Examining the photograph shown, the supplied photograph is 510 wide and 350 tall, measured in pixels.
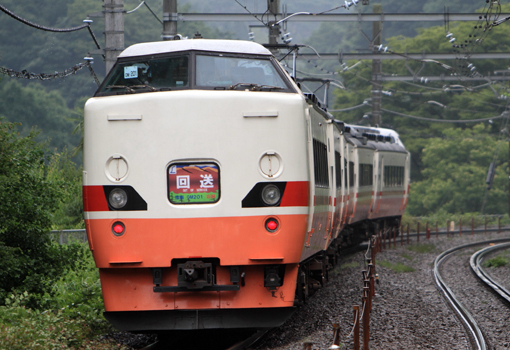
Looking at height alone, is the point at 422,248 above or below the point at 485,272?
below

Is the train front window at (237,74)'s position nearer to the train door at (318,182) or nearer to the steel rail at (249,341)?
the train door at (318,182)

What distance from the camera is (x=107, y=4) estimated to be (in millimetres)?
11625

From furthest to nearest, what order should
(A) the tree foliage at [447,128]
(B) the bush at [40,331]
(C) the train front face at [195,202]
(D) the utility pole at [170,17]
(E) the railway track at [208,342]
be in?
(A) the tree foliage at [447,128] → (D) the utility pole at [170,17] → (E) the railway track at [208,342] → (C) the train front face at [195,202] → (B) the bush at [40,331]

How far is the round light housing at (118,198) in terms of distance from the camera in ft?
24.3

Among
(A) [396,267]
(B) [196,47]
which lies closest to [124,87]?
(B) [196,47]

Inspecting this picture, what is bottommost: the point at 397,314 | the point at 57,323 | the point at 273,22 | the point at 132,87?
the point at 397,314

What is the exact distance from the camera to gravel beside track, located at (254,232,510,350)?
901 centimetres

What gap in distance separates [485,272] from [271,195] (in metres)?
13.2

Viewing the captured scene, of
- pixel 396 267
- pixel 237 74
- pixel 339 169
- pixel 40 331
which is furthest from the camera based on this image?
pixel 396 267

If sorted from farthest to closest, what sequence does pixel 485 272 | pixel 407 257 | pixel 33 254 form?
1. pixel 407 257
2. pixel 485 272
3. pixel 33 254

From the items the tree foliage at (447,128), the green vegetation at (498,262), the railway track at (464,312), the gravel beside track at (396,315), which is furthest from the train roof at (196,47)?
the tree foliage at (447,128)

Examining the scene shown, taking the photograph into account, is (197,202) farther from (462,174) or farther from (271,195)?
(462,174)

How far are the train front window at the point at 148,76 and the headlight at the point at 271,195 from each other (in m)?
1.35

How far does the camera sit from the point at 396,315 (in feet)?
36.6
